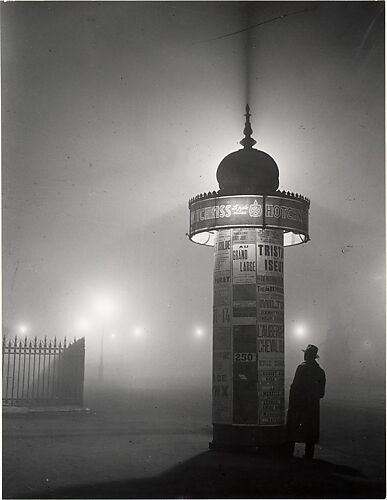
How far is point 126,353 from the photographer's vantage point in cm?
7925

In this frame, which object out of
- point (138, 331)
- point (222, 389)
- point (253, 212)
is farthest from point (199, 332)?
point (253, 212)

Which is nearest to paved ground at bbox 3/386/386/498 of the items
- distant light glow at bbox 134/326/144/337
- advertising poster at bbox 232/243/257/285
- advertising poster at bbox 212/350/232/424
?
advertising poster at bbox 212/350/232/424

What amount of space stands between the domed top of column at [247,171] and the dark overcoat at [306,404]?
3544mm

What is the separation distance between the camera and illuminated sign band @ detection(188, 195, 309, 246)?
11594mm

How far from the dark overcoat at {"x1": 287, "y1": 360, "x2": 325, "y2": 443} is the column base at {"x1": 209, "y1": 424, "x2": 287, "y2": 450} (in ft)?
1.70

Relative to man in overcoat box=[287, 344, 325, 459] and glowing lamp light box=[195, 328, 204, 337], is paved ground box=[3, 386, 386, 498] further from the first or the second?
glowing lamp light box=[195, 328, 204, 337]

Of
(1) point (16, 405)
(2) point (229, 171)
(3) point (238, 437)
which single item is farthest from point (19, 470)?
(1) point (16, 405)

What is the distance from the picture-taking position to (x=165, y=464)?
9859 millimetres

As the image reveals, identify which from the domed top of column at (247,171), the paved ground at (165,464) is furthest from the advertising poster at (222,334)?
the domed top of column at (247,171)

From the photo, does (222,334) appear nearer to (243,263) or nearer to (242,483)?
(243,263)

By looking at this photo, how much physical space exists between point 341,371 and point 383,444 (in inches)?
1226

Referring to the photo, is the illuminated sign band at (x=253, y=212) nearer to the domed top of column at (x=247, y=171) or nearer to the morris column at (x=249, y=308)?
the morris column at (x=249, y=308)

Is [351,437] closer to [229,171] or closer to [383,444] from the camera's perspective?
[383,444]

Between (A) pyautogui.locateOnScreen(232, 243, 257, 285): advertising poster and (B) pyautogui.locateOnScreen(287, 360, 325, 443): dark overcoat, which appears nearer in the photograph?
(B) pyautogui.locateOnScreen(287, 360, 325, 443): dark overcoat
